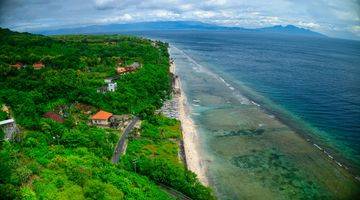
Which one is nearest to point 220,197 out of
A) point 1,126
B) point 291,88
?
point 1,126

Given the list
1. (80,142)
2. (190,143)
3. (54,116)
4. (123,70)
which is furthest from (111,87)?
(80,142)

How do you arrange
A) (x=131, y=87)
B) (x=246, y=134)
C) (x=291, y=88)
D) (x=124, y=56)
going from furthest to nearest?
(x=124, y=56) → (x=291, y=88) → (x=131, y=87) → (x=246, y=134)

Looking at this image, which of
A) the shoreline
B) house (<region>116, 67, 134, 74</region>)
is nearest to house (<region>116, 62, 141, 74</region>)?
house (<region>116, 67, 134, 74</region>)

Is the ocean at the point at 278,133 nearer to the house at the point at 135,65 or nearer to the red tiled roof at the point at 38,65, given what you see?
the house at the point at 135,65

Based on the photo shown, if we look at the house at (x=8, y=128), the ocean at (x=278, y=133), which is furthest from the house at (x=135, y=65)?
the house at (x=8, y=128)

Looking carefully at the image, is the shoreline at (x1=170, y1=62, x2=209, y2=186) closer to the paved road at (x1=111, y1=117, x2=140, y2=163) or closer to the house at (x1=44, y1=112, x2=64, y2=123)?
the paved road at (x1=111, y1=117, x2=140, y2=163)

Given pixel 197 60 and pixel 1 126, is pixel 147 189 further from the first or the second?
pixel 197 60
